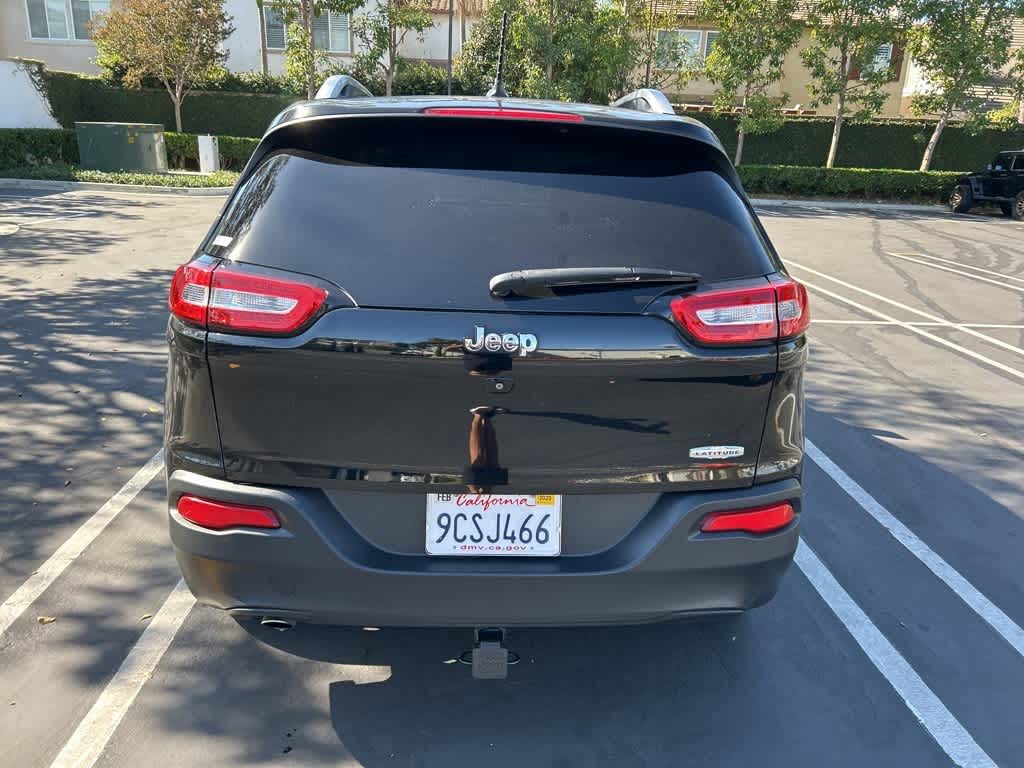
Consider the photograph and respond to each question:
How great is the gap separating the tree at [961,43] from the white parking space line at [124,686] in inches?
1070

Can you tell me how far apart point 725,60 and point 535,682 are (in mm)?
25471

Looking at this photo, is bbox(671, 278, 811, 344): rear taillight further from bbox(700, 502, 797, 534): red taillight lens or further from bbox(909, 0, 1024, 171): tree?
bbox(909, 0, 1024, 171): tree

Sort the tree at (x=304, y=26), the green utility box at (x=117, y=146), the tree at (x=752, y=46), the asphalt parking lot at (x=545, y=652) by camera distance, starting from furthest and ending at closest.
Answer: the tree at (x=752, y=46)
the tree at (x=304, y=26)
the green utility box at (x=117, y=146)
the asphalt parking lot at (x=545, y=652)

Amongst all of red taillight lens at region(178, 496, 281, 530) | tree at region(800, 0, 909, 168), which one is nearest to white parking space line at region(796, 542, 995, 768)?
red taillight lens at region(178, 496, 281, 530)

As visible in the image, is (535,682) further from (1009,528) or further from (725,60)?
(725,60)

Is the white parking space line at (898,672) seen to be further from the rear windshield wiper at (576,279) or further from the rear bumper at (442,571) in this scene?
the rear windshield wiper at (576,279)

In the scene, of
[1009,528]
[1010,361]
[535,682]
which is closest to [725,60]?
[1010,361]

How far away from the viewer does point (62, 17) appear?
31281mm

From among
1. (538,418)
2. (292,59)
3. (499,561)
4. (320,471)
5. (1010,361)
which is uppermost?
(292,59)

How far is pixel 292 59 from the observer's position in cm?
2273

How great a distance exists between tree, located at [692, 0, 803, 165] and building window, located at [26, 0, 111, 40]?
78.3 feet

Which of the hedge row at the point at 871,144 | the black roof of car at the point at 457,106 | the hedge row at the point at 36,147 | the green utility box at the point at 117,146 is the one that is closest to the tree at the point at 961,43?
the hedge row at the point at 871,144

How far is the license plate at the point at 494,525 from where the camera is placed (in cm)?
217

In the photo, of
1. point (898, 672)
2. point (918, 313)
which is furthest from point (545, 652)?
point (918, 313)
